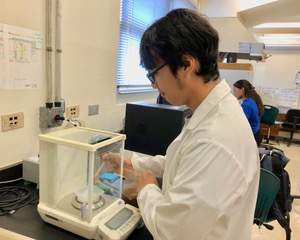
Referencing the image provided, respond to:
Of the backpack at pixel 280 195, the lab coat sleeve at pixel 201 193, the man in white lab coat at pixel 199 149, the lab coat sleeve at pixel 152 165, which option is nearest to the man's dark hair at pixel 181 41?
the man in white lab coat at pixel 199 149

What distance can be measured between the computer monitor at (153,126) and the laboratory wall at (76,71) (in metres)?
0.27

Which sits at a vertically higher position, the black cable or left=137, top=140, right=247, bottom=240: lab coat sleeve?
left=137, top=140, right=247, bottom=240: lab coat sleeve

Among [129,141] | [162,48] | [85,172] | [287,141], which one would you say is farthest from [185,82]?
[287,141]

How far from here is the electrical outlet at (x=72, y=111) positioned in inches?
61.2

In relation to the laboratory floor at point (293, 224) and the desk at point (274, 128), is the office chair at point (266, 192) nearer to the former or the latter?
the laboratory floor at point (293, 224)

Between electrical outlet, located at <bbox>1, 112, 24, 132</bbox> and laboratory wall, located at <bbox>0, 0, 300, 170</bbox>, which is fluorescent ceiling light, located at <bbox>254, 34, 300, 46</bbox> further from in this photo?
electrical outlet, located at <bbox>1, 112, 24, 132</bbox>

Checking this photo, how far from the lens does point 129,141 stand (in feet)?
6.00

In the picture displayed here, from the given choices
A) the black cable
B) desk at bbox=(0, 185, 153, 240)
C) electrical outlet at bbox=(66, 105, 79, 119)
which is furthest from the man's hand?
electrical outlet at bbox=(66, 105, 79, 119)

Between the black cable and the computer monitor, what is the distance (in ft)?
2.63

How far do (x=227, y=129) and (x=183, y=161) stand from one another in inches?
5.9

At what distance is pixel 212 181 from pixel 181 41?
15.8 inches

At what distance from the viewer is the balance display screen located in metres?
0.87

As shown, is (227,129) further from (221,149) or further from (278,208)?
(278,208)

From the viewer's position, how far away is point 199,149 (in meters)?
0.65
